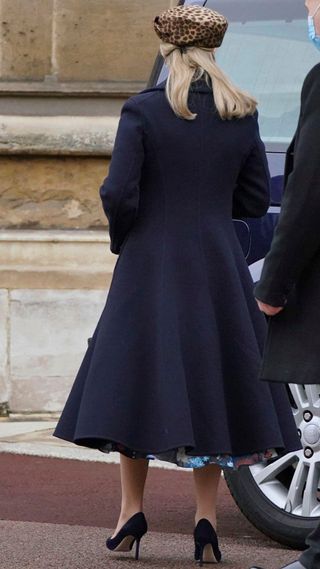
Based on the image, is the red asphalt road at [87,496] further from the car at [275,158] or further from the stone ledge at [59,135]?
the stone ledge at [59,135]

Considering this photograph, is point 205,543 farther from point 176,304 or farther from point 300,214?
point 300,214

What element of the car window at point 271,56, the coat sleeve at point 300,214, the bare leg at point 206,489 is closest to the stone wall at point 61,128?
the car window at point 271,56

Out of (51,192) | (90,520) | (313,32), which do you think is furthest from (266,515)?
Result: (51,192)

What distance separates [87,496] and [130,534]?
151 centimetres

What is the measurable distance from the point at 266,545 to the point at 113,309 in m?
1.14

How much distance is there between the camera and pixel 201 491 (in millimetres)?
5074

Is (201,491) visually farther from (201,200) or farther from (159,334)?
(201,200)

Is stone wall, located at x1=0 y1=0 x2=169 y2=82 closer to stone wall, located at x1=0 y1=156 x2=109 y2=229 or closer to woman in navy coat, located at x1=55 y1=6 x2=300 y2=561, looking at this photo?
stone wall, located at x1=0 y1=156 x2=109 y2=229

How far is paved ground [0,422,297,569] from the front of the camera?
5.15 meters

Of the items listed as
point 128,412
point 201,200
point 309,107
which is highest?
point 309,107

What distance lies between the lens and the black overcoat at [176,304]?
15.9ft

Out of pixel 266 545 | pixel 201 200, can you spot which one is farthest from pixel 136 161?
pixel 266 545

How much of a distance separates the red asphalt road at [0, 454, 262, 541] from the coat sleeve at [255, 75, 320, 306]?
73.5 inches

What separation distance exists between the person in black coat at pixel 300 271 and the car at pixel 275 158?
108 centimetres
